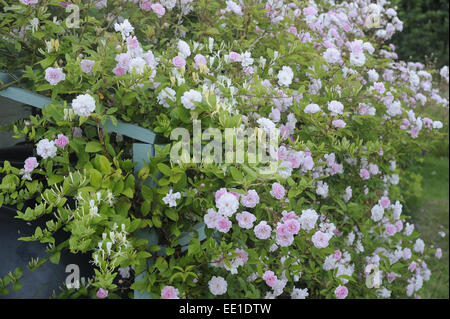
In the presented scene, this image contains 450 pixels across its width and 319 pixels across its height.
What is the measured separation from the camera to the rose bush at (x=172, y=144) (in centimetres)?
168

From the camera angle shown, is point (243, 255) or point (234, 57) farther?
point (234, 57)

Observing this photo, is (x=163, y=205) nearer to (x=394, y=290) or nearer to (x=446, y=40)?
(x=394, y=290)

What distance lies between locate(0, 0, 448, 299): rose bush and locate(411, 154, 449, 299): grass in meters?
1.47

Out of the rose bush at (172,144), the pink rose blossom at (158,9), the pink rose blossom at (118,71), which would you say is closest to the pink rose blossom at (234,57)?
the rose bush at (172,144)

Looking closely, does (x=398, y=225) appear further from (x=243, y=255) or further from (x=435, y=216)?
(x=435, y=216)

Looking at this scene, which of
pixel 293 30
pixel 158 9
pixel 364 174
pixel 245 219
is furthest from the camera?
pixel 364 174

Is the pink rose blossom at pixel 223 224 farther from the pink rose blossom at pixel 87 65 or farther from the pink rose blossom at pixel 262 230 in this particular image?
the pink rose blossom at pixel 87 65

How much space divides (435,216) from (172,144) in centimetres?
407

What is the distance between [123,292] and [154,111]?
3.04 ft

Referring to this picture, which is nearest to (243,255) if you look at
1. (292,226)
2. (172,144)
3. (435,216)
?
(292,226)

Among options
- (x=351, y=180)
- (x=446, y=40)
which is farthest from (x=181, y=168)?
(x=446, y=40)

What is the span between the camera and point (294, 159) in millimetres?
2064

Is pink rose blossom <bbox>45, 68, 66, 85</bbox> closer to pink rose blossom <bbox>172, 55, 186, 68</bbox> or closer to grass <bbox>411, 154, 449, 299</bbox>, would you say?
pink rose blossom <bbox>172, 55, 186, 68</bbox>

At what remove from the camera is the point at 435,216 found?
488cm
